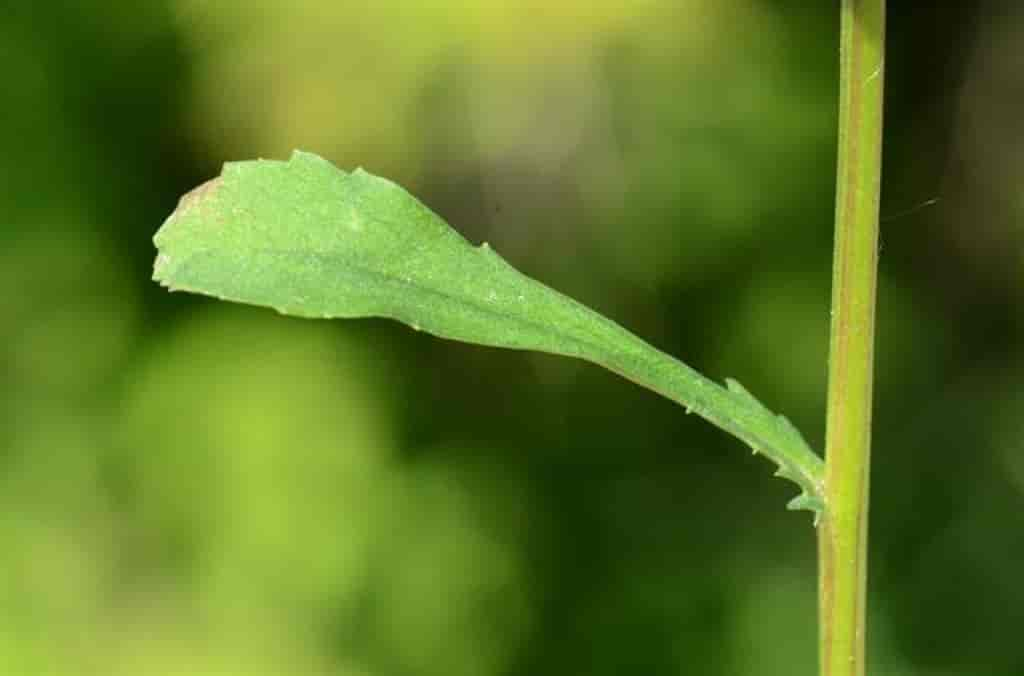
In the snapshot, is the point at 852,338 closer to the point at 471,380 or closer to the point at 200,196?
the point at 200,196

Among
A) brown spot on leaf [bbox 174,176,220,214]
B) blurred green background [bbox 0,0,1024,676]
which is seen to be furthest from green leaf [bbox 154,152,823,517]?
blurred green background [bbox 0,0,1024,676]

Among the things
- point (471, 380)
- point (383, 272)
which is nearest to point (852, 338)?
point (383, 272)

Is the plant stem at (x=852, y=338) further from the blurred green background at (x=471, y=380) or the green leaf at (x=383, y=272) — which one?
the blurred green background at (x=471, y=380)

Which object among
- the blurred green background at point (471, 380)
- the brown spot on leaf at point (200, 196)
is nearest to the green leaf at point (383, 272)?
the brown spot on leaf at point (200, 196)

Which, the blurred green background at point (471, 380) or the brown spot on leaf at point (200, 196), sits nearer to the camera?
the brown spot on leaf at point (200, 196)

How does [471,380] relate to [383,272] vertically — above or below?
above

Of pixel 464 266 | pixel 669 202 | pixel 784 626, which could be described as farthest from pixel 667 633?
pixel 464 266
